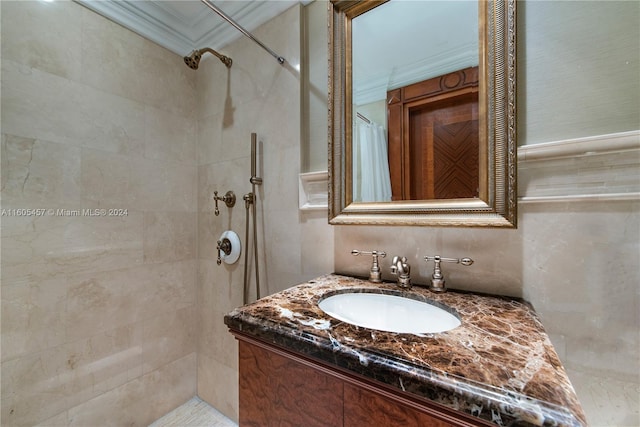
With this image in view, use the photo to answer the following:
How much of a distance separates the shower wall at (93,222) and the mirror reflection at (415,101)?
1.16 metres

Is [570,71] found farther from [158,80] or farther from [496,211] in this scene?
[158,80]

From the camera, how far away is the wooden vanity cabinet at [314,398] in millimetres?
452

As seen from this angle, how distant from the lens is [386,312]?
2.92 feet

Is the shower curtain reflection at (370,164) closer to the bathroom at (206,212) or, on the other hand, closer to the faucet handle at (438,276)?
the bathroom at (206,212)

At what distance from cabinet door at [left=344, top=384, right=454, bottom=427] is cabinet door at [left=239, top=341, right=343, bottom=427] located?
2 cm

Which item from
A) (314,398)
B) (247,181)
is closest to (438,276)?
(314,398)

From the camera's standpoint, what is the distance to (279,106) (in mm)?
1319

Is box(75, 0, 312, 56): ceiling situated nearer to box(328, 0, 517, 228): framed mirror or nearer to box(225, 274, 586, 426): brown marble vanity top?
box(328, 0, 517, 228): framed mirror

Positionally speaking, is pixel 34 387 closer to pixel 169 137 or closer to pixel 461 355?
pixel 169 137

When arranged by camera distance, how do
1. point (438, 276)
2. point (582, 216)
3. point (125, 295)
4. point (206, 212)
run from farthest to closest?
1. point (206, 212)
2. point (125, 295)
3. point (438, 276)
4. point (582, 216)

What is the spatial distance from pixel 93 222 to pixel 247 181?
75cm

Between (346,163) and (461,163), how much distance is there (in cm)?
44

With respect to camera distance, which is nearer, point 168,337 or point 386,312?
point 386,312

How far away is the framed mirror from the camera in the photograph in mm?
824
